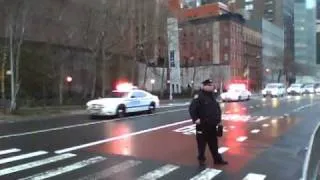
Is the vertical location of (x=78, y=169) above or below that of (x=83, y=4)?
below

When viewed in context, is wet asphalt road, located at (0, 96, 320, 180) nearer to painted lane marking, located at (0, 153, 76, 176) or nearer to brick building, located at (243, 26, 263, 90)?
painted lane marking, located at (0, 153, 76, 176)

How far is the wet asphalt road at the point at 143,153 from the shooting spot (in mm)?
10469

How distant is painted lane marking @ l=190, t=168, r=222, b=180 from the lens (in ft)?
33.0

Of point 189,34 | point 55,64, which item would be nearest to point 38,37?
point 55,64

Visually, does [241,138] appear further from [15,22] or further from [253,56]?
[253,56]

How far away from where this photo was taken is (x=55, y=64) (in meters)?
50.1

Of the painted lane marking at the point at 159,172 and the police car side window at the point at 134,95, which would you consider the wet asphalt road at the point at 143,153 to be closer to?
the painted lane marking at the point at 159,172

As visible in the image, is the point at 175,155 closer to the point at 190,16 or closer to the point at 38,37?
the point at 38,37

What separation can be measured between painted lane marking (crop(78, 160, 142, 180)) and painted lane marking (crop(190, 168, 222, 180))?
148 centimetres

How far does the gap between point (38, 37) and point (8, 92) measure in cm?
622

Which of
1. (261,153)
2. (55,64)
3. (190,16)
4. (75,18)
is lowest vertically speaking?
(261,153)

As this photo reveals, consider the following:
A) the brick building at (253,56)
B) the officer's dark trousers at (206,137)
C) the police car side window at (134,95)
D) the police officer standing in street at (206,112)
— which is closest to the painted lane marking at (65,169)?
the officer's dark trousers at (206,137)

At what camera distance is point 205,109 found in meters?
11.2

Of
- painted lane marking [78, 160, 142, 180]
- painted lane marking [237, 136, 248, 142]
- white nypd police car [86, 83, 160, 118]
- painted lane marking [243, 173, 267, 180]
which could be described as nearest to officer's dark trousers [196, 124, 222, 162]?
painted lane marking [243, 173, 267, 180]
